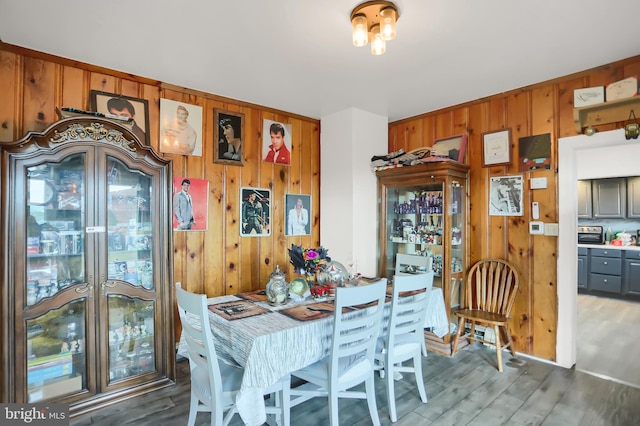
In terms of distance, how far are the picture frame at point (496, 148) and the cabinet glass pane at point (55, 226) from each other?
348cm

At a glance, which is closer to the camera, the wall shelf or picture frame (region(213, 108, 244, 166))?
the wall shelf

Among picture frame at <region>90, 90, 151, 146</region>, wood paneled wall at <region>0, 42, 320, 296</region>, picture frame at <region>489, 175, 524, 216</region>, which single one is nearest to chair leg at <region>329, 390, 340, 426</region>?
wood paneled wall at <region>0, 42, 320, 296</region>

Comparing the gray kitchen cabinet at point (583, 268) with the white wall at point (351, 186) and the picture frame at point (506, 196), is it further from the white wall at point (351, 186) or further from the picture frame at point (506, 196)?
the white wall at point (351, 186)

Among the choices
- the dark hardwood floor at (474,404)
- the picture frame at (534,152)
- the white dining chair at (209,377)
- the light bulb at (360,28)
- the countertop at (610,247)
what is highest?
the light bulb at (360,28)

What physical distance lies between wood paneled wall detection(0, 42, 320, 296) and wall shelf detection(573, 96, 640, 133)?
2.58 m

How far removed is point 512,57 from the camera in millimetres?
2502

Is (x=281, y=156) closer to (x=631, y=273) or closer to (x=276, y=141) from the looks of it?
(x=276, y=141)

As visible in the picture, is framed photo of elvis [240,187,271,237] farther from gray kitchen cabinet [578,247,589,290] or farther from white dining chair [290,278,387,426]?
gray kitchen cabinet [578,247,589,290]

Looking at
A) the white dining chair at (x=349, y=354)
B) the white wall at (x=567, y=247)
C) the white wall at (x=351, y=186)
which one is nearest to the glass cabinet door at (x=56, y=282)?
the white dining chair at (x=349, y=354)

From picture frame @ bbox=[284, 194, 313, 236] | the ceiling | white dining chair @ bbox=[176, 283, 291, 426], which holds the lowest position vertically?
white dining chair @ bbox=[176, 283, 291, 426]

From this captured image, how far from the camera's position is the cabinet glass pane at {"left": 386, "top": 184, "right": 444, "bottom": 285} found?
341 cm

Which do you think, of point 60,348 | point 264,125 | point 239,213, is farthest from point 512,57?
point 60,348

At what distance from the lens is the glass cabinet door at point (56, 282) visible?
213 cm

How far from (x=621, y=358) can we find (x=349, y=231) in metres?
2.77
